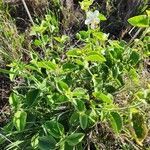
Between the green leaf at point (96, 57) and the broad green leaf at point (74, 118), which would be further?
the broad green leaf at point (74, 118)

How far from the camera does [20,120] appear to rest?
1.98m

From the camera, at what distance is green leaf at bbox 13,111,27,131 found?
197 centimetres

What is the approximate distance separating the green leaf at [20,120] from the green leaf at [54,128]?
0.10 m

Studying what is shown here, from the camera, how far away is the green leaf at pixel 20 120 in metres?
1.97

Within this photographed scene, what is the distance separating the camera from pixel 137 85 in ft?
7.39

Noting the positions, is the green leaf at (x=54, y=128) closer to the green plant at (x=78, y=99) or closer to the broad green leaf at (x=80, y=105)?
the green plant at (x=78, y=99)

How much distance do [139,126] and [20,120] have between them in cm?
56

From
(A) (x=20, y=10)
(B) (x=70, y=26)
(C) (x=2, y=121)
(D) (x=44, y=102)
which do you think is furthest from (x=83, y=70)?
(A) (x=20, y=10)

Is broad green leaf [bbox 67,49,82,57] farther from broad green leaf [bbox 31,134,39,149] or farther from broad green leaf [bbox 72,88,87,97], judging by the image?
broad green leaf [bbox 31,134,39,149]

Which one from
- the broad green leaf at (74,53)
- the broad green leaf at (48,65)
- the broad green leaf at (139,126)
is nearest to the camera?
the broad green leaf at (48,65)

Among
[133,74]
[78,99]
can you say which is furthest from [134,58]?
[78,99]

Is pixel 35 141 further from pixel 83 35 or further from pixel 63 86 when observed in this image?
pixel 83 35

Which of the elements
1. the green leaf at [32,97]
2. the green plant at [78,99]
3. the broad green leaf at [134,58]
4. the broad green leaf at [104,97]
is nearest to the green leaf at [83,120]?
the green plant at [78,99]

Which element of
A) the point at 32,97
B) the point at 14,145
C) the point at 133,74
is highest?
the point at 133,74
